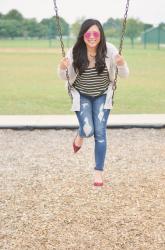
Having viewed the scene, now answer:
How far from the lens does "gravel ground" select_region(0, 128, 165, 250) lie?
4145 millimetres

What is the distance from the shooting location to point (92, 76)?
3.57m

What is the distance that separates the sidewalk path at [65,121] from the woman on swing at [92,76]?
15.5 ft

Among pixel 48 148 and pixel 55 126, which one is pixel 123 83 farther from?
pixel 48 148

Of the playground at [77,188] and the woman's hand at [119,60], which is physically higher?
the woman's hand at [119,60]

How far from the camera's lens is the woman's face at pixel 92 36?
339cm

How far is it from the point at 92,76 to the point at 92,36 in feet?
0.97

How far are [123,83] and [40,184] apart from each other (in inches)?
419

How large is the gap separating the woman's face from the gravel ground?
154 cm

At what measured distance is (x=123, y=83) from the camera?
15969 mm

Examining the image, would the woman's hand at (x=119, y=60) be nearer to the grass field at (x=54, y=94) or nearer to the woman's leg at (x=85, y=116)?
the woman's leg at (x=85, y=116)

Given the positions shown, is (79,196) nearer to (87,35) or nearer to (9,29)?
(87,35)

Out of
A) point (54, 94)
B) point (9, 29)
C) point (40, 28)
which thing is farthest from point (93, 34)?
point (40, 28)

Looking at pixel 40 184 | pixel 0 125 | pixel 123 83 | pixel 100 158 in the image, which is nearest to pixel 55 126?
pixel 0 125

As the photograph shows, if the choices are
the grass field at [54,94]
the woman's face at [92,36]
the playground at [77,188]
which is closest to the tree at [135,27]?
the grass field at [54,94]
